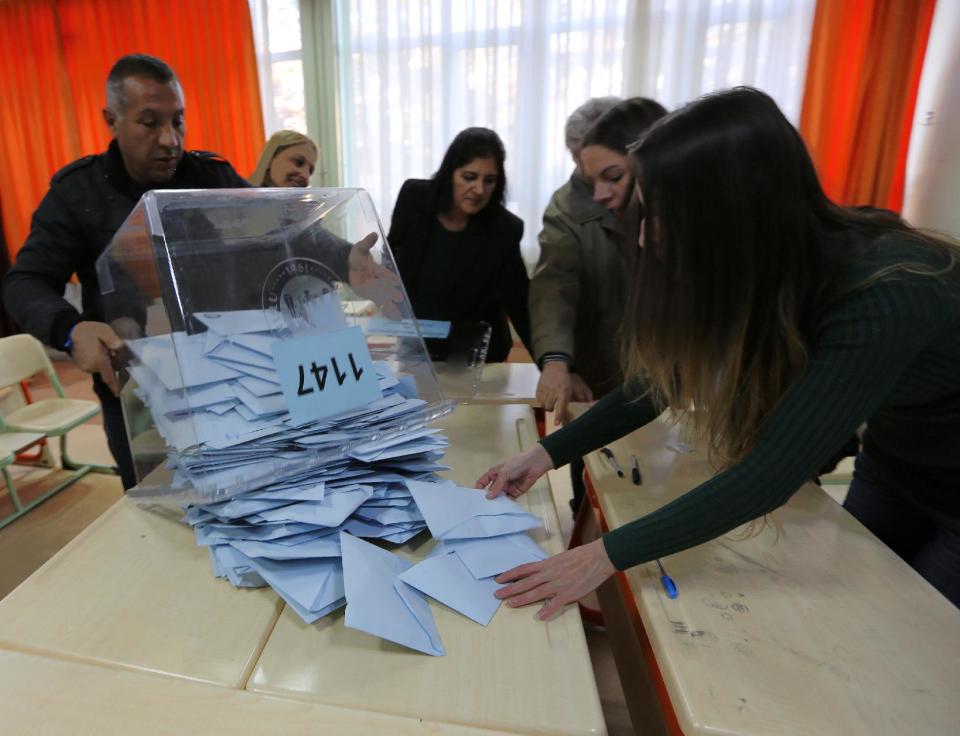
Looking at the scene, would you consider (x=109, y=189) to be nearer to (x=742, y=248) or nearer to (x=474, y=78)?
(x=742, y=248)

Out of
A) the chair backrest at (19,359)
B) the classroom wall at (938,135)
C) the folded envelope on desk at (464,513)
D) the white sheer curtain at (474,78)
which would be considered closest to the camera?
the folded envelope on desk at (464,513)

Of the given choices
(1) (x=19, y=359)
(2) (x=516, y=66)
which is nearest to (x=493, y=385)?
(1) (x=19, y=359)

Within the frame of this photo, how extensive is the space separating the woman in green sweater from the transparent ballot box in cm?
35

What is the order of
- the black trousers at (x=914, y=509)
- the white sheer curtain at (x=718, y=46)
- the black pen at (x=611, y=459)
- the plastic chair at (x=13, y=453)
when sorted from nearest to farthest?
the black trousers at (x=914, y=509), the black pen at (x=611, y=459), the plastic chair at (x=13, y=453), the white sheer curtain at (x=718, y=46)

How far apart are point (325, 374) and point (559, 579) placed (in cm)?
42

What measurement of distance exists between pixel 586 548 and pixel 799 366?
328 millimetres

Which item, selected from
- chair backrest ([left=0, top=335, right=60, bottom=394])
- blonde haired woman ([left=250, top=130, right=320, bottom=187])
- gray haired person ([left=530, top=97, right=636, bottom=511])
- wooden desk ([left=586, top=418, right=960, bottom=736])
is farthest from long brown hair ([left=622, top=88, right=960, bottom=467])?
chair backrest ([left=0, top=335, right=60, bottom=394])

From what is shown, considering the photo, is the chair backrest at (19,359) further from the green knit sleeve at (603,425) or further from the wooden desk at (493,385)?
the green knit sleeve at (603,425)

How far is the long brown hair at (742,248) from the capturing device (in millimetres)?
600

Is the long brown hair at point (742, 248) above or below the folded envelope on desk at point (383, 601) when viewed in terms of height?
above

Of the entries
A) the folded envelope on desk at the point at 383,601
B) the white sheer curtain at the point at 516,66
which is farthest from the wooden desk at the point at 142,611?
the white sheer curtain at the point at 516,66

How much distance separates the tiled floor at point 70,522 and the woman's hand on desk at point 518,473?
2.63 ft

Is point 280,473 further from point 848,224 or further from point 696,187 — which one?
point 848,224

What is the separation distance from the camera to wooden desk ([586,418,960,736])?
50 centimetres
